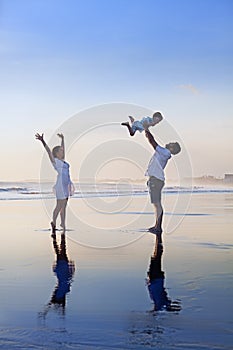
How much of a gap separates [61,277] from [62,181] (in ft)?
15.8

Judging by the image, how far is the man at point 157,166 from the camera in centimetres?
973

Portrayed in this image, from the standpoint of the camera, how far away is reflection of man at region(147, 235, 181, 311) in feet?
14.5

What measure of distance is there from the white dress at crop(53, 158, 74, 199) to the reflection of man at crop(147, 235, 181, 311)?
133 inches

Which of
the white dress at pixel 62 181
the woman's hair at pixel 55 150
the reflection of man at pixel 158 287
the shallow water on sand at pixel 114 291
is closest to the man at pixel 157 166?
the shallow water on sand at pixel 114 291

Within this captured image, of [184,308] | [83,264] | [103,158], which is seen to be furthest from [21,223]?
[184,308]

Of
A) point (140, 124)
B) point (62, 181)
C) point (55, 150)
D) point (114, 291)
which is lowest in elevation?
point (114, 291)

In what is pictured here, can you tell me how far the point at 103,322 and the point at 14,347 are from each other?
28.3 inches

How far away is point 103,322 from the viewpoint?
397cm

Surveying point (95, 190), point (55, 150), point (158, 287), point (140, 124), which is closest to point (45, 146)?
point (55, 150)

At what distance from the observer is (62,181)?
10367mm

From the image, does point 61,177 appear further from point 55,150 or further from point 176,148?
point 176,148

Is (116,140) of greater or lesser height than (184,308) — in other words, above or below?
above

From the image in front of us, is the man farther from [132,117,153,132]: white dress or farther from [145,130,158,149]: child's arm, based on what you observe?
[132,117,153,132]: white dress

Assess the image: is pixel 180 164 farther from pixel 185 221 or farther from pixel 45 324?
pixel 45 324
